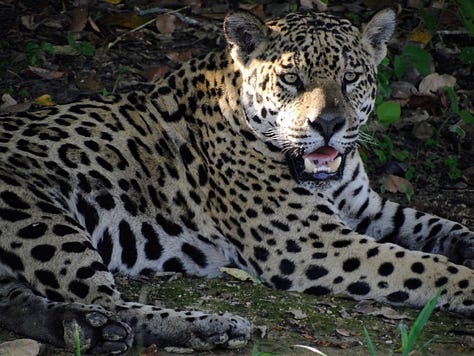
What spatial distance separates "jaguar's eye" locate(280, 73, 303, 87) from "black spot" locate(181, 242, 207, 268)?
4.61ft

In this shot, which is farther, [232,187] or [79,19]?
[79,19]

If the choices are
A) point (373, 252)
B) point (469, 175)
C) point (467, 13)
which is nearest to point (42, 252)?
point (373, 252)

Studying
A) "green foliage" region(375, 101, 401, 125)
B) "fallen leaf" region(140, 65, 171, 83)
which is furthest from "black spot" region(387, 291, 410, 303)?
"fallen leaf" region(140, 65, 171, 83)

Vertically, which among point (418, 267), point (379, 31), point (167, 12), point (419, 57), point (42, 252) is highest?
point (379, 31)

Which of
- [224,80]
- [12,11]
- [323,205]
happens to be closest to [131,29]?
[12,11]

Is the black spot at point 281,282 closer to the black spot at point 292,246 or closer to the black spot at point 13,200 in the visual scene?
the black spot at point 292,246

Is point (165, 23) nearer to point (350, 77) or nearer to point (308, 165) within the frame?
point (350, 77)

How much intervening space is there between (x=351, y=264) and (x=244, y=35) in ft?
5.91

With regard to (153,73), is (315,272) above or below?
below

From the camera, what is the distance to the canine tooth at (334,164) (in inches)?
295

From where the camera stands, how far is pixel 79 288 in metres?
6.58

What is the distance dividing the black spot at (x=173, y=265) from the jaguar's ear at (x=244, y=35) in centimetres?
151

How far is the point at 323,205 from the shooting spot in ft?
25.1

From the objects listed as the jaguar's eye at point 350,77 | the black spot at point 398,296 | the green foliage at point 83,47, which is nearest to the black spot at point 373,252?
the black spot at point 398,296
